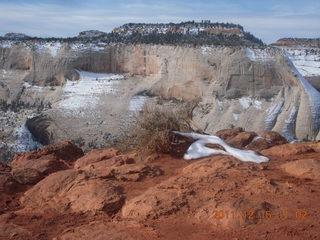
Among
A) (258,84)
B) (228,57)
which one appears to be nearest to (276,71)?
(258,84)

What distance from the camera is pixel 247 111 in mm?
22859

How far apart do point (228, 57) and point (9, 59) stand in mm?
16830

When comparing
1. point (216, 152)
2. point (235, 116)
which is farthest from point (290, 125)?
point (216, 152)

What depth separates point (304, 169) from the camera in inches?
189

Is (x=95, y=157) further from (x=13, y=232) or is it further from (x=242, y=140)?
(x=242, y=140)

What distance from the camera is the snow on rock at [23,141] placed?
684 inches

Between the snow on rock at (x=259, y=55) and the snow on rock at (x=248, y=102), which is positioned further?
the snow on rock at (x=259, y=55)

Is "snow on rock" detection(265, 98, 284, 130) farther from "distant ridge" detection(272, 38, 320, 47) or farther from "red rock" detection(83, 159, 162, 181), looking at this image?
"distant ridge" detection(272, 38, 320, 47)

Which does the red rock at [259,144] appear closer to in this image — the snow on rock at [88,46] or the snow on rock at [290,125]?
the snow on rock at [290,125]

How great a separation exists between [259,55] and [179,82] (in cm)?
567

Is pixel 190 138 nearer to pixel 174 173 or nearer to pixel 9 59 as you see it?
pixel 174 173

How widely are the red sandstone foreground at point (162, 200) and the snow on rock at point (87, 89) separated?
62.7 ft
